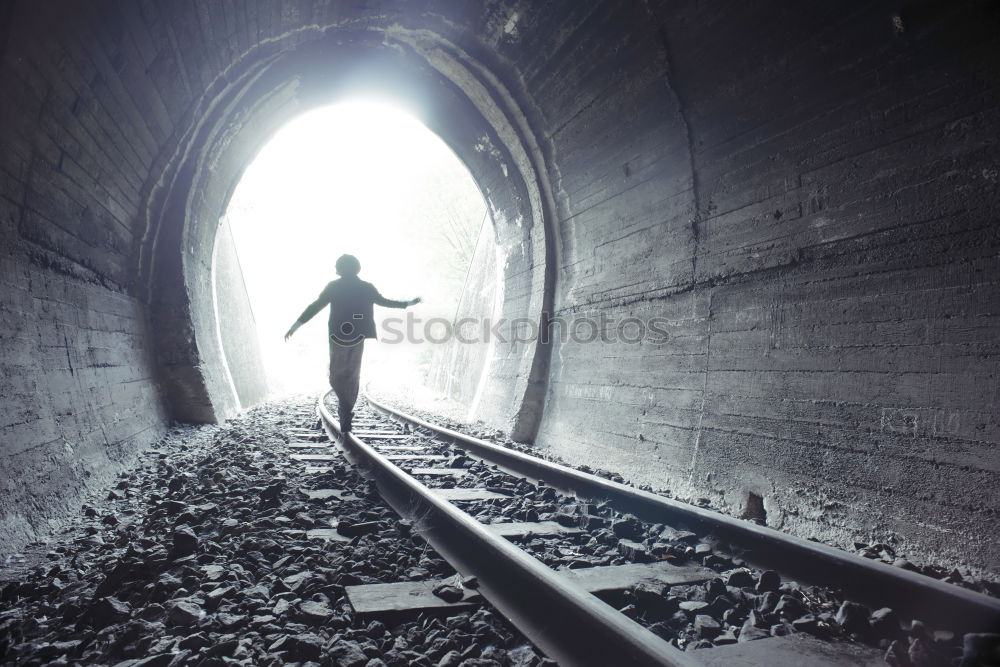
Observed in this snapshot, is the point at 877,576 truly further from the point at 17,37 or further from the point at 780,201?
the point at 17,37

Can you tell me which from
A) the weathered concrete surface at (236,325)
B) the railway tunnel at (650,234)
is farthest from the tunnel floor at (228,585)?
the weathered concrete surface at (236,325)

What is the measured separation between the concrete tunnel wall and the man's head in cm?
205

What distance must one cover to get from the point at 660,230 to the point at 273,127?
6347 millimetres

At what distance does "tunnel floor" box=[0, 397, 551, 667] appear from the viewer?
1.71 meters

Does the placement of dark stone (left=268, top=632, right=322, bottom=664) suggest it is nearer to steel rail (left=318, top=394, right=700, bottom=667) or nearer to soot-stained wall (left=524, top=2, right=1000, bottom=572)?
steel rail (left=318, top=394, right=700, bottom=667)

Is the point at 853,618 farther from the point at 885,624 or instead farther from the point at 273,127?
the point at 273,127

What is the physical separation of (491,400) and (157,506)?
483cm

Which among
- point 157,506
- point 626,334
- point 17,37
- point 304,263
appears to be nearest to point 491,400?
point 626,334

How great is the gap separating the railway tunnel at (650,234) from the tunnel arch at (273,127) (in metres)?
0.05

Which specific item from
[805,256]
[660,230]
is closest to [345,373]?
[660,230]

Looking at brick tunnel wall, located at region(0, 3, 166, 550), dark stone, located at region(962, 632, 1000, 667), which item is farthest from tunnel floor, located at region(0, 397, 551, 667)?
dark stone, located at region(962, 632, 1000, 667)

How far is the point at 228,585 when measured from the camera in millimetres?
2172

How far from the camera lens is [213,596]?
2.05 meters

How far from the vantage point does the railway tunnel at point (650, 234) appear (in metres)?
2.71
